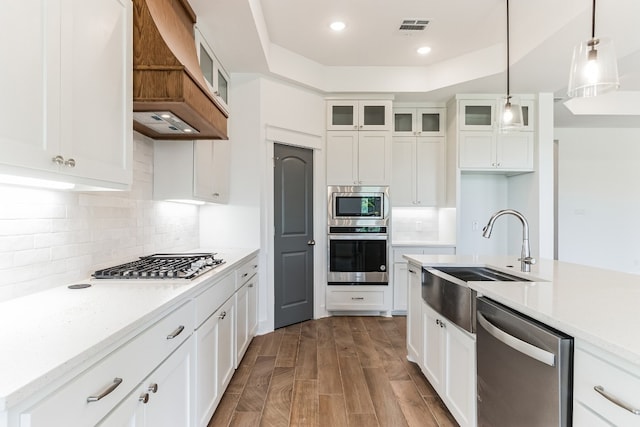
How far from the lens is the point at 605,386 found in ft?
3.10

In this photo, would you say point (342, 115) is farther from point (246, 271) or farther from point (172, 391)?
point (172, 391)

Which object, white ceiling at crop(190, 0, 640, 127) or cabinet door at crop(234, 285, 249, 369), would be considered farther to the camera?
white ceiling at crop(190, 0, 640, 127)

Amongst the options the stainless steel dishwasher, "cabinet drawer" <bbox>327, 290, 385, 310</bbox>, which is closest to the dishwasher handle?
the stainless steel dishwasher

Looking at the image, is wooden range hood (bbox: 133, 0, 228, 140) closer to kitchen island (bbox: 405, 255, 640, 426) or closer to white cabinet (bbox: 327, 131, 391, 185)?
kitchen island (bbox: 405, 255, 640, 426)

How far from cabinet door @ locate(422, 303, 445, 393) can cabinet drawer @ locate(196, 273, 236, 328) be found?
1406 mm

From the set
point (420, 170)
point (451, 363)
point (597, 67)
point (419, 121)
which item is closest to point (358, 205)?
point (420, 170)

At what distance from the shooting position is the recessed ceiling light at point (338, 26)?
310 cm

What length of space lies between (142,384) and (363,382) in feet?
5.94

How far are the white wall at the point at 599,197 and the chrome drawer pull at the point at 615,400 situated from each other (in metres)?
5.52

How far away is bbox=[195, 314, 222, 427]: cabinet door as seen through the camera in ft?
5.55

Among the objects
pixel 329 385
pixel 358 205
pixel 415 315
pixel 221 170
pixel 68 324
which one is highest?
pixel 221 170

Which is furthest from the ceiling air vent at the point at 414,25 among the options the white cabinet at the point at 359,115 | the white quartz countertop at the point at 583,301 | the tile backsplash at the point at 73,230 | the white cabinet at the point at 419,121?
the tile backsplash at the point at 73,230

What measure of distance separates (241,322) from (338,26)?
2843mm

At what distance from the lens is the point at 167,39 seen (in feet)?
5.63
